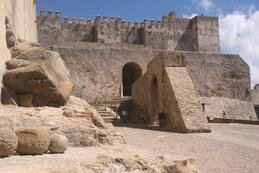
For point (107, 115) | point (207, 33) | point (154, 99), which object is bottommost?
point (107, 115)

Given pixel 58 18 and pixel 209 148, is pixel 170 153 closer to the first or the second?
pixel 209 148

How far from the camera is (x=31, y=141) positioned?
4117mm

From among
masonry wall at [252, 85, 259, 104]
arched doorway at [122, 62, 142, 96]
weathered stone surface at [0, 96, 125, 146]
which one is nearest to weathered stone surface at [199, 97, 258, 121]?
arched doorway at [122, 62, 142, 96]

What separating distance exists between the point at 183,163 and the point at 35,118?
2.33 metres

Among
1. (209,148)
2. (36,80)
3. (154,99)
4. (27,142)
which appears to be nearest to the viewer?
(27,142)

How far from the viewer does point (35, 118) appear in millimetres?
5375

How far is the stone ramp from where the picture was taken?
1126cm

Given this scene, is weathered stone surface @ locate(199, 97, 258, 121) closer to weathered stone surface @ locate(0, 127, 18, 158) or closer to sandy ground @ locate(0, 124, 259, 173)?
sandy ground @ locate(0, 124, 259, 173)

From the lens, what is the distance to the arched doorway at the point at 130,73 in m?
23.3

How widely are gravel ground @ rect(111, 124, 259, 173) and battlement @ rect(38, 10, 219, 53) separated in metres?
25.1

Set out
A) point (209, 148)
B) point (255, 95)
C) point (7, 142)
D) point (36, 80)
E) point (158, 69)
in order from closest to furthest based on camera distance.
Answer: point (7, 142) → point (36, 80) → point (209, 148) → point (158, 69) → point (255, 95)

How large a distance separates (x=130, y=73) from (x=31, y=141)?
21056 millimetres

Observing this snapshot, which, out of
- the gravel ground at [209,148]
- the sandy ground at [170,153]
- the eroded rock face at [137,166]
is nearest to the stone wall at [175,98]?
the gravel ground at [209,148]

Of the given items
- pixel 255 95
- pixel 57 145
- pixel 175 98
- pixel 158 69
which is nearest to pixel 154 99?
pixel 158 69
